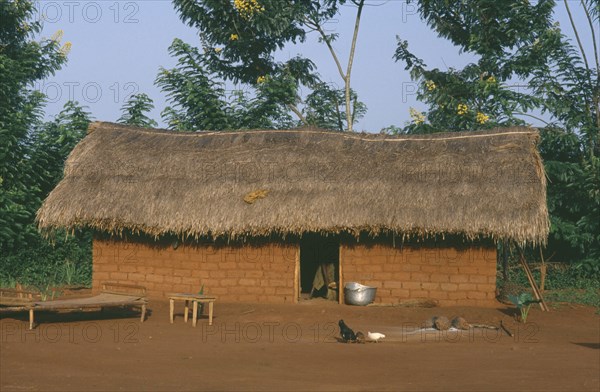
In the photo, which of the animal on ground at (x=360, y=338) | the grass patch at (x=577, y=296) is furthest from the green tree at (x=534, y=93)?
the animal on ground at (x=360, y=338)

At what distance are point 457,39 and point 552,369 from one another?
15353 millimetres

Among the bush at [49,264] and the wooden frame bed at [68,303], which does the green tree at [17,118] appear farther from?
the wooden frame bed at [68,303]

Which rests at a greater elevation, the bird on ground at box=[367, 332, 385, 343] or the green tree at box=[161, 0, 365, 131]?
the green tree at box=[161, 0, 365, 131]

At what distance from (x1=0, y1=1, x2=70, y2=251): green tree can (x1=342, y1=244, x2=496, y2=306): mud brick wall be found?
8.18 metres

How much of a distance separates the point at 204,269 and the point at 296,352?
5.00 meters

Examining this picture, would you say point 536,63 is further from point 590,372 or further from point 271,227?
point 590,372

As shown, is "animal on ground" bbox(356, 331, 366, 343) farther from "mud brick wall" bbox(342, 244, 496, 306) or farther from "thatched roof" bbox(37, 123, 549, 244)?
"mud brick wall" bbox(342, 244, 496, 306)

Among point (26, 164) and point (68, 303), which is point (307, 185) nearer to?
point (68, 303)

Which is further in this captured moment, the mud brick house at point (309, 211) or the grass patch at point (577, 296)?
the grass patch at point (577, 296)

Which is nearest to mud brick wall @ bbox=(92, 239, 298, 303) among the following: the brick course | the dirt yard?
the brick course

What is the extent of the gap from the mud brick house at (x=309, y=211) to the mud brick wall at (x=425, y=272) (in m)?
0.02

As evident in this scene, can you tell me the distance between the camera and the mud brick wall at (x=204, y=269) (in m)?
14.9

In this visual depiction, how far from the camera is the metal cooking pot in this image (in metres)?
14.3

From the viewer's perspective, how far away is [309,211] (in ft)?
47.7
